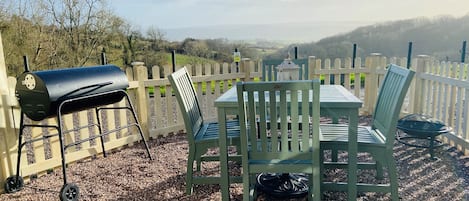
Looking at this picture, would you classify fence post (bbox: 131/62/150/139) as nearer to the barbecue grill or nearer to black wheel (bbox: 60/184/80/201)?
black wheel (bbox: 60/184/80/201)

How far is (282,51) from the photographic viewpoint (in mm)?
5996

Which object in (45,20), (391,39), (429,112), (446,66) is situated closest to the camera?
(446,66)

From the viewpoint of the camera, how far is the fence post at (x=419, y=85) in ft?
13.1

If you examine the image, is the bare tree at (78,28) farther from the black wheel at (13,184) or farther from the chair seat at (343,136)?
the chair seat at (343,136)

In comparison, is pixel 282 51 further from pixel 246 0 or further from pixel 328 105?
pixel 328 105

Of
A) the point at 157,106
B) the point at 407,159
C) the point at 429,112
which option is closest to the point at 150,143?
the point at 157,106

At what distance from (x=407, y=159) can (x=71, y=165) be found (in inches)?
132

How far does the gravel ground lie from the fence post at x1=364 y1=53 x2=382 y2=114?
1.49 metres

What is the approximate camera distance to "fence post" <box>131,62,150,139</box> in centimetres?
379

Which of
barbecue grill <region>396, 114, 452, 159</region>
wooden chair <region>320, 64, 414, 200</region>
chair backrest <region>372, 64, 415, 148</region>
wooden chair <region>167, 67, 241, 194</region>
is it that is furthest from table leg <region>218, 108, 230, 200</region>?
barbecue grill <region>396, 114, 452, 159</region>

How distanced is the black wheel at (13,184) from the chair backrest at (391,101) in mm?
2899

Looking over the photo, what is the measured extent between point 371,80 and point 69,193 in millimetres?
4292

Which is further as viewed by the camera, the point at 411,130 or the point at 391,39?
the point at 391,39

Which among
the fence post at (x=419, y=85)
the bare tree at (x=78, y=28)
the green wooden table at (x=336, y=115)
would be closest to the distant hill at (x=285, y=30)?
the bare tree at (x=78, y=28)
